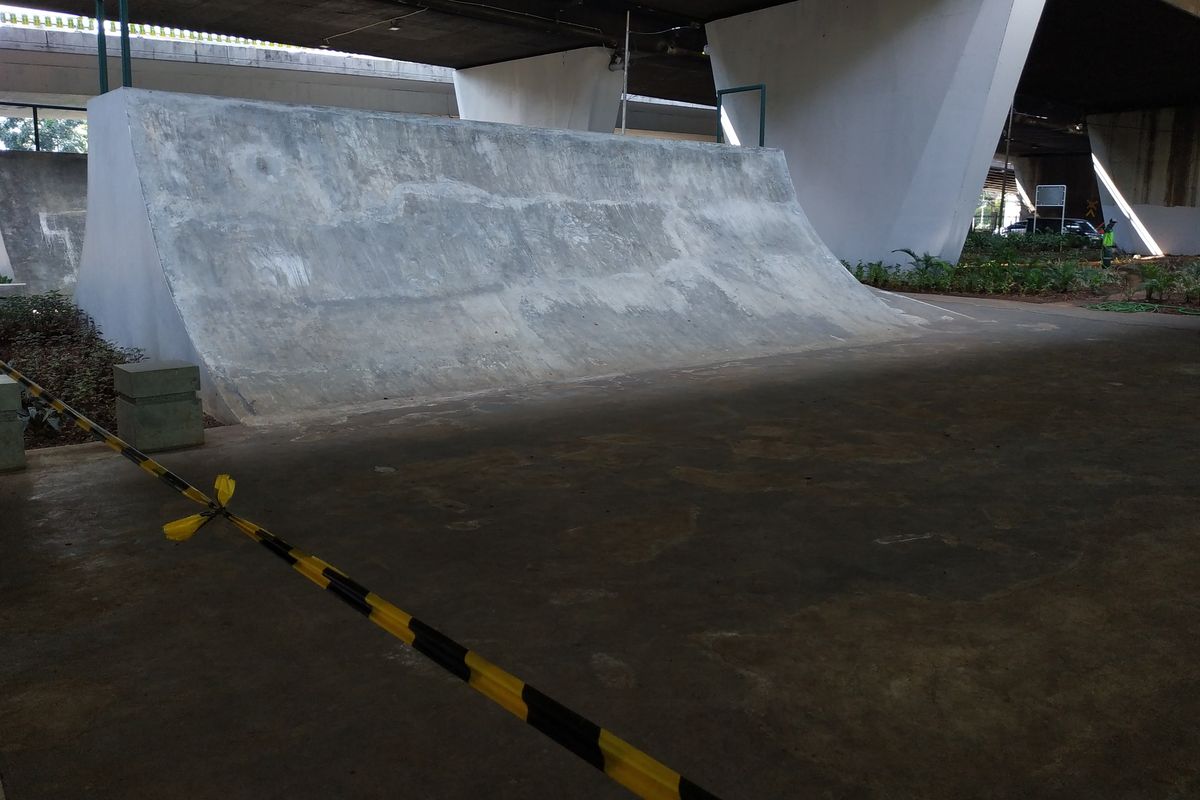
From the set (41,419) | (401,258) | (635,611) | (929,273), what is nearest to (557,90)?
(929,273)

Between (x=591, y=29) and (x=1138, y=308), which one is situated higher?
(x=591, y=29)

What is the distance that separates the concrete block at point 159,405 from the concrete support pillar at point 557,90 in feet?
61.9

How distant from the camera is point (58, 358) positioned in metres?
7.08

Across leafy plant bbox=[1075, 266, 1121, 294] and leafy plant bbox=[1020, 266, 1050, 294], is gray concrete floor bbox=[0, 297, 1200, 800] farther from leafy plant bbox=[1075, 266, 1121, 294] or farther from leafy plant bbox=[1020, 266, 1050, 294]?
leafy plant bbox=[1075, 266, 1121, 294]

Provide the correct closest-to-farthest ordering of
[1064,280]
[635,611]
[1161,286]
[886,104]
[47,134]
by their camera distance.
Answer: [635,611] < [1161,286] < [1064,280] < [886,104] < [47,134]

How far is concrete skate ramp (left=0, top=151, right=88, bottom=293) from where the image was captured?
13.4 meters

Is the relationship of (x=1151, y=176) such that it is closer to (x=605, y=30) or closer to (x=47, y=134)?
(x=605, y=30)

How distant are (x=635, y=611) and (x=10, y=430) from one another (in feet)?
12.9

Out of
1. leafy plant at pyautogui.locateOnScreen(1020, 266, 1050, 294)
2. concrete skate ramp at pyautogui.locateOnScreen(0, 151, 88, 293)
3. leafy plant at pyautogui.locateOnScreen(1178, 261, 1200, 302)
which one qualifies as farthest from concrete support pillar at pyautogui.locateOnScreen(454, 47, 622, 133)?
leafy plant at pyautogui.locateOnScreen(1178, 261, 1200, 302)

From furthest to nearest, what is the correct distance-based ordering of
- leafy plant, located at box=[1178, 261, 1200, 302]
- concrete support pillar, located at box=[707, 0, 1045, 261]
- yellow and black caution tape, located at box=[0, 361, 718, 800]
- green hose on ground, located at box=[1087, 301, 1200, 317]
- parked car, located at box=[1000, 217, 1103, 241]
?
1. parked car, located at box=[1000, 217, 1103, 241]
2. concrete support pillar, located at box=[707, 0, 1045, 261]
3. leafy plant, located at box=[1178, 261, 1200, 302]
4. green hose on ground, located at box=[1087, 301, 1200, 317]
5. yellow and black caution tape, located at box=[0, 361, 718, 800]

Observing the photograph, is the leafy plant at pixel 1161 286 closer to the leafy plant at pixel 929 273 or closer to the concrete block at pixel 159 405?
the leafy plant at pixel 929 273

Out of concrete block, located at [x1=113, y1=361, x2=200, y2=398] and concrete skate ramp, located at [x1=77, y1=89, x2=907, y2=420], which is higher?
concrete skate ramp, located at [x1=77, y1=89, x2=907, y2=420]

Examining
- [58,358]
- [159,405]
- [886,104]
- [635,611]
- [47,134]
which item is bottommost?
[635,611]

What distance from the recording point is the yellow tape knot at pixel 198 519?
384 centimetres
